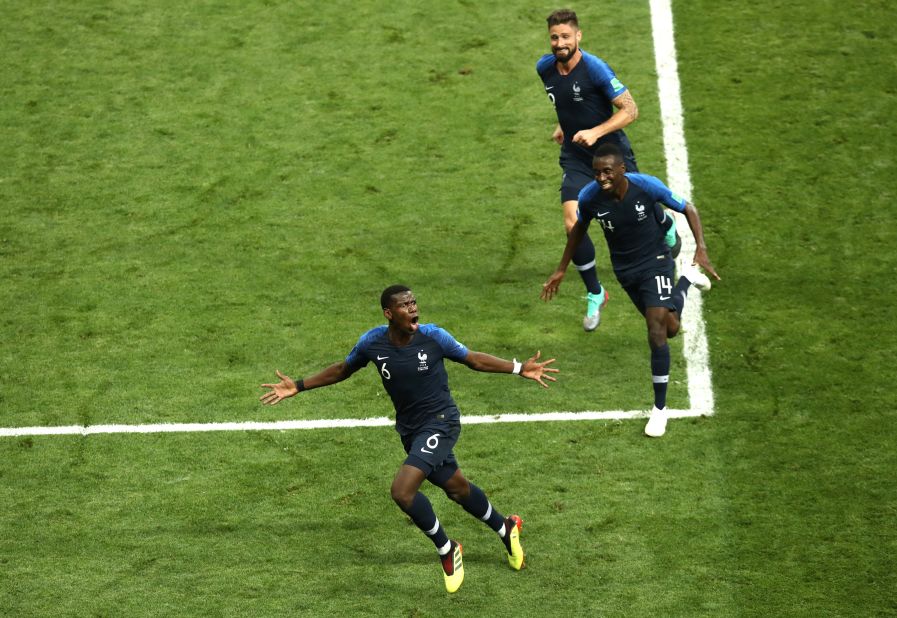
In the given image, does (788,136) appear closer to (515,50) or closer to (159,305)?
(515,50)

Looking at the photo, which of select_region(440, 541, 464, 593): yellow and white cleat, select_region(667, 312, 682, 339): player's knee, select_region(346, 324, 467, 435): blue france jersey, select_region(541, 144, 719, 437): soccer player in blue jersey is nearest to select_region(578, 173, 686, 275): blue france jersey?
select_region(541, 144, 719, 437): soccer player in blue jersey

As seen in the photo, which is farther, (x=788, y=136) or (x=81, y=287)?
(x=788, y=136)

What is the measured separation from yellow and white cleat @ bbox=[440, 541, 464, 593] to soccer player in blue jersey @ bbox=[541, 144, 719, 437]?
231cm

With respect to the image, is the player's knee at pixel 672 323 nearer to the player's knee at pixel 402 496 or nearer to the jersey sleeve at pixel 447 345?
the jersey sleeve at pixel 447 345

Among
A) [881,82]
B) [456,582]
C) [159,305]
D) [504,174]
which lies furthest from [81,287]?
[881,82]

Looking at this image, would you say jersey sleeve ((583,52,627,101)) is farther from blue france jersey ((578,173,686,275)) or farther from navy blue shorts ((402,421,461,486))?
navy blue shorts ((402,421,461,486))

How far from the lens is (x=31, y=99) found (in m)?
16.4

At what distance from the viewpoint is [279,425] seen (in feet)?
40.2

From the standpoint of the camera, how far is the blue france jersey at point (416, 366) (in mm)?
10070

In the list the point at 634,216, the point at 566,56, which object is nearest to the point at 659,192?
the point at 634,216

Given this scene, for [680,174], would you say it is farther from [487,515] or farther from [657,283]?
[487,515]

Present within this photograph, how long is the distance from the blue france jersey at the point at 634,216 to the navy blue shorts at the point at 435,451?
95.8 inches

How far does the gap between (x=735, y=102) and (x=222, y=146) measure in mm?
5841

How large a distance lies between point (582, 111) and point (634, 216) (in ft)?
4.85
